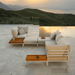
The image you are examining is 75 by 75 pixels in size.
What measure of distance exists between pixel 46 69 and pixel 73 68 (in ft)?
3.25

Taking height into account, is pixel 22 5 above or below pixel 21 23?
above

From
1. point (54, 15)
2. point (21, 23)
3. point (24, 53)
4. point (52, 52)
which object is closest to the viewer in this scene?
point (52, 52)

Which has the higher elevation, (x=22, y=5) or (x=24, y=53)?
(x=22, y=5)

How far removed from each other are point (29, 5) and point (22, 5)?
4.23 feet

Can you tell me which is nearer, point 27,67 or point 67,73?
point 67,73

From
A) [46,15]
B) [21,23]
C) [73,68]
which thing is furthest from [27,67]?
[46,15]

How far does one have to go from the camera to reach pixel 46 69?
Result: 3.47 meters

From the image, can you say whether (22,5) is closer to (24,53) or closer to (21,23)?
(21,23)

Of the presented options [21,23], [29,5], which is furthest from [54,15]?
[21,23]

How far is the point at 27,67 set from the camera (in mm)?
3604

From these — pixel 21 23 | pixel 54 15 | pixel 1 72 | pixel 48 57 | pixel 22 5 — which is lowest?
pixel 1 72

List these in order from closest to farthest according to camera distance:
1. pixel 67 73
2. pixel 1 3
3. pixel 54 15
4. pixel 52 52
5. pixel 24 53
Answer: pixel 67 73, pixel 52 52, pixel 24 53, pixel 1 3, pixel 54 15

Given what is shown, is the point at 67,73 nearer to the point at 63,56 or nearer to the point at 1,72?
the point at 63,56

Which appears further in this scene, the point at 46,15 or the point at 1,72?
the point at 46,15
